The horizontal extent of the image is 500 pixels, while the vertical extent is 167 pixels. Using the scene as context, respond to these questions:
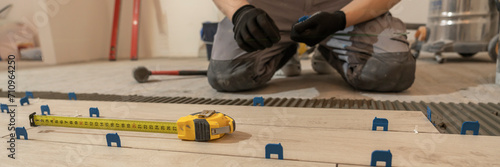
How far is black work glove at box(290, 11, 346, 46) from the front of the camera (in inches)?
39.8

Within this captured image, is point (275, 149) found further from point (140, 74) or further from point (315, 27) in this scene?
point (140, 74)

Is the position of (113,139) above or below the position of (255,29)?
below

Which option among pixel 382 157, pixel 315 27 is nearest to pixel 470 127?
pixel 382 157

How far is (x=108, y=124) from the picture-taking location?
0.74m

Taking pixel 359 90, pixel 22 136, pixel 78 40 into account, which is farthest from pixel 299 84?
pixel 78 40

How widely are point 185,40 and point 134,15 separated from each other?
0.99 metres

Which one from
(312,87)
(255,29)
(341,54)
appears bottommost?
(312,87)

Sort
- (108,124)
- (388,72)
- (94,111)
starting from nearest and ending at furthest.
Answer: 1. (108,124)
2. (94,111)
3. (388,72)

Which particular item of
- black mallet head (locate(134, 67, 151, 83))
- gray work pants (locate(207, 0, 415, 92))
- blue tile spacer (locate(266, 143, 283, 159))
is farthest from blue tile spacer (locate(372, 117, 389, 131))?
black mallet head (locate(134, 67, 151, 83))

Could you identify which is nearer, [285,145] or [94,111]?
[285,145]

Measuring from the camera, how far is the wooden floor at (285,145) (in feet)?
1.85

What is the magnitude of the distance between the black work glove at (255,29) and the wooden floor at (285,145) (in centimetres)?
30

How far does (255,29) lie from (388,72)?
0.60 m

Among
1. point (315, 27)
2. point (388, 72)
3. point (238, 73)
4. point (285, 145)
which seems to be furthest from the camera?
point (238, 73)
